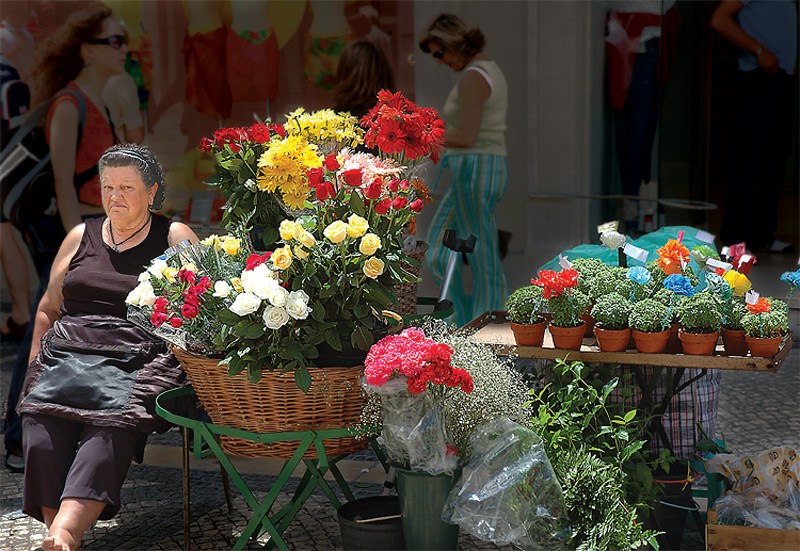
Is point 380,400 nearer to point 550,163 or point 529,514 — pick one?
point 529,514

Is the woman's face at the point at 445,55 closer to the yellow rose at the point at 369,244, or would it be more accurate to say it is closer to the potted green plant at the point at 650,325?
the potted green plant at the point at 650,325

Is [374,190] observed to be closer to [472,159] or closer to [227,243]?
[227,243]

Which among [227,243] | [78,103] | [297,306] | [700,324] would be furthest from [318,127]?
[78,103]

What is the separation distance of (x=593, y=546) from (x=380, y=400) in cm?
79

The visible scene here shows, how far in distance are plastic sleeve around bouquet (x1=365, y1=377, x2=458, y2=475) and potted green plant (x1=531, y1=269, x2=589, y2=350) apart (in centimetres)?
61

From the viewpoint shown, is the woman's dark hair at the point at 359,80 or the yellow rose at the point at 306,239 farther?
the woman's dark hair at the point at 359,80

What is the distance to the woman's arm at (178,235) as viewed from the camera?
3695mm

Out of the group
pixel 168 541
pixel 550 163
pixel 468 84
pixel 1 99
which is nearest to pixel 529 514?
pixel 168 541

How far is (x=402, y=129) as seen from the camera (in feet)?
10.6

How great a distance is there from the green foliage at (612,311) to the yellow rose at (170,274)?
138 cm

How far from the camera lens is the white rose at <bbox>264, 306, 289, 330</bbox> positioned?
9.32 feet

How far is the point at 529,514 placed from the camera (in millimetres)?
2943

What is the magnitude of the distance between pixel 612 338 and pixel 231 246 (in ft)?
4.20

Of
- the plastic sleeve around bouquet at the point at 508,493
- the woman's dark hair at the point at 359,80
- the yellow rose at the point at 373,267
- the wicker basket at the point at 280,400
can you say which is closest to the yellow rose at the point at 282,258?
the yellow rose at the point at 373,267
